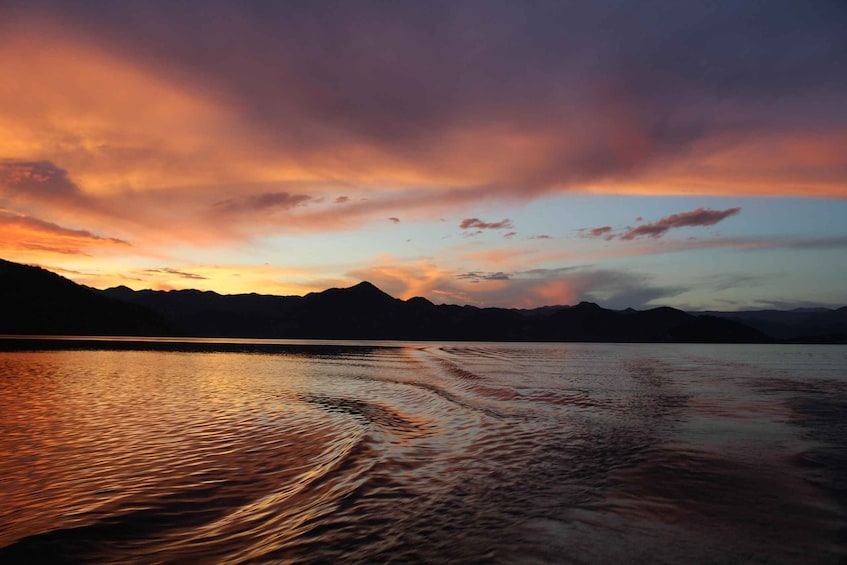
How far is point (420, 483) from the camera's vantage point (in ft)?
42.3

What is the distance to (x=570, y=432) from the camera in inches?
795

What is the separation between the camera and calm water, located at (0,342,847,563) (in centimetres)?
880

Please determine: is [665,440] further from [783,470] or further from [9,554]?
[9,554]

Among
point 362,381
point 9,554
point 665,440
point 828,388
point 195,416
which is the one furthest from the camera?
point 362,381

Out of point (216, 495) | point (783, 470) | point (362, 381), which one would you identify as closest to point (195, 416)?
point (216, 495)

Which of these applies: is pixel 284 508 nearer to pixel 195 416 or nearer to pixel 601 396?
pixel 195 416

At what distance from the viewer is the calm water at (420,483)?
28.9 ft

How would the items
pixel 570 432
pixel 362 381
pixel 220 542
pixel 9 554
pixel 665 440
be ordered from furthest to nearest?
pixel 362 381, pixel 570 432, pixel 665 440, pixel 220 542, pixel 9 554

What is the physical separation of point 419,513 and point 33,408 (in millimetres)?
26978

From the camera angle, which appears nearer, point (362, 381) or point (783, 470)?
point (783, 470)

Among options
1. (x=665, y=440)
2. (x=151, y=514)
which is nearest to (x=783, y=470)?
(x=665, y=440)

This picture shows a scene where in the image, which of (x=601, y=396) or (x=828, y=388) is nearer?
(x=601, y=396)

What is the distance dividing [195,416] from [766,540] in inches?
973

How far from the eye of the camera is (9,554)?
326 inches
